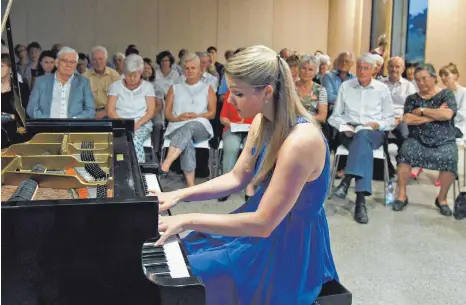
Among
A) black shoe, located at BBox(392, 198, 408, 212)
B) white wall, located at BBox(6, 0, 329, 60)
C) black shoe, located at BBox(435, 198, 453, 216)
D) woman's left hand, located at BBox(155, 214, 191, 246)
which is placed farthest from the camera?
white wall, located at BBox(6, 0, 329, 60)

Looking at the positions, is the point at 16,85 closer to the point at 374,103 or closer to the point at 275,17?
the point at 374,103

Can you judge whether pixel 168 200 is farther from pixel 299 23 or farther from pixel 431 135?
pixel 299 23

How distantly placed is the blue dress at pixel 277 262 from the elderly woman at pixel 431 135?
3.01 meters

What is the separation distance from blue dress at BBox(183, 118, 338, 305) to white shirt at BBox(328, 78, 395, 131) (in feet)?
10.5

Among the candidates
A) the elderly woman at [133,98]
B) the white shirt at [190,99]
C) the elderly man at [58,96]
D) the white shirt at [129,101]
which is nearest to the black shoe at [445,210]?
the white shirt at [190,99]

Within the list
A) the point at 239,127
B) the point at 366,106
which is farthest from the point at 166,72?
the point at 366,106

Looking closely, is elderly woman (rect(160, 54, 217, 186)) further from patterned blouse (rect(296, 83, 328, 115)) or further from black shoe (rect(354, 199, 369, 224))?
black shoe (rect(354, 199, 369, 224))

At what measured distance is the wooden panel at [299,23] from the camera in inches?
460

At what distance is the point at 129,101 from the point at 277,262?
3.61m

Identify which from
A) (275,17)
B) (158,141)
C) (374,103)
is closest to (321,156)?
(374,103)

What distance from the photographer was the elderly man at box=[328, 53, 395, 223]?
4602mm

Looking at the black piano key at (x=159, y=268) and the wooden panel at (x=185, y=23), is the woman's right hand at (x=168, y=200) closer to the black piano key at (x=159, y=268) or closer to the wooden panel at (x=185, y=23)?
the black piano key at (x=159, y=268)

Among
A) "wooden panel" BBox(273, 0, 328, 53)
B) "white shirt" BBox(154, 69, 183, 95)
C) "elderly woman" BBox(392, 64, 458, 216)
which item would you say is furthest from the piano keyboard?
"wooden panel" BBox(273, 0, 328, 53)

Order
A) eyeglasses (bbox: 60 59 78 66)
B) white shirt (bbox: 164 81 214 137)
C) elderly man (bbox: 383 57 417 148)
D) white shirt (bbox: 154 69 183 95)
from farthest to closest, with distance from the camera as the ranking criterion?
1. white shirt (bbox: 154 69 183 95)
2. elderly man (bbox: 383 57 417 148)
3. white shirt (bbox: 164 81 214 137)
4. eyeglasses (bbox: 60 59 78 66)
